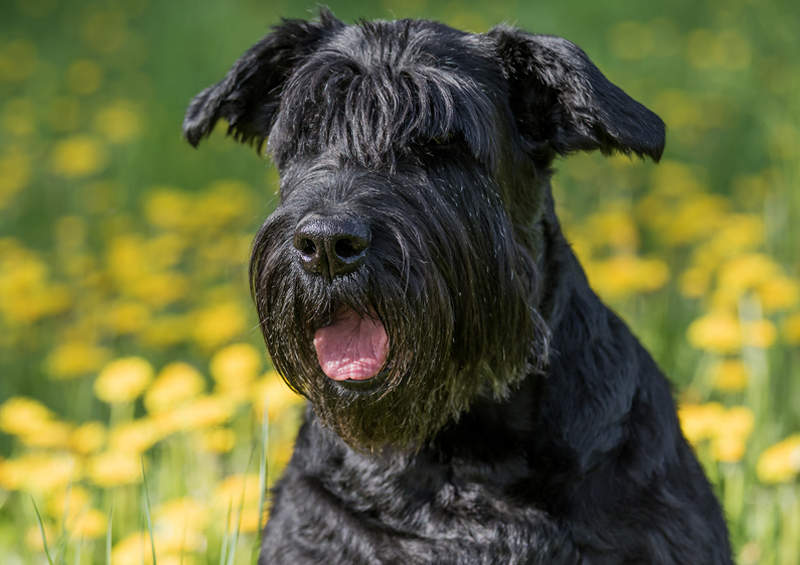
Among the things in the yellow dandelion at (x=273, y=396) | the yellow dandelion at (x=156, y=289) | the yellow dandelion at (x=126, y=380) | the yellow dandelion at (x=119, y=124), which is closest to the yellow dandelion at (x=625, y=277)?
the yellow dandelion at (x=273, y=396)

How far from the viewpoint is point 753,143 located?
259 inches

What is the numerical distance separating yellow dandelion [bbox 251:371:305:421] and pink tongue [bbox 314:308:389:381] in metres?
0.81

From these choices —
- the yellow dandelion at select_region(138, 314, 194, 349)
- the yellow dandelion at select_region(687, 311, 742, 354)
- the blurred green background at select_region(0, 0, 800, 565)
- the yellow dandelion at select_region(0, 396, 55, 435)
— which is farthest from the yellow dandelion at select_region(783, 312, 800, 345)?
the yellow dandelion at select_region(0, 396, 55, 435)

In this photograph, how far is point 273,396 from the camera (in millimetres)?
3199

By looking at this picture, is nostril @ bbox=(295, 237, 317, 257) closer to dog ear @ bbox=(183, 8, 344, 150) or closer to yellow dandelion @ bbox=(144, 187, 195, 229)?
dog ear @ bbox=(183, 8, 344, 150)

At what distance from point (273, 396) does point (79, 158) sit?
298 centimetres

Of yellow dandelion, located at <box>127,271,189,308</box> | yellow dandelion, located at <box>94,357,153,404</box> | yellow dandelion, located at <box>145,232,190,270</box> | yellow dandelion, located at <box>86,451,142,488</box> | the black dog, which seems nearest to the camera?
the black dog

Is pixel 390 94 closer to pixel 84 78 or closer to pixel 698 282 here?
pixel 698 282

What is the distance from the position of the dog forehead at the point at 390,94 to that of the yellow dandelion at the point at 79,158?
352 centimetres

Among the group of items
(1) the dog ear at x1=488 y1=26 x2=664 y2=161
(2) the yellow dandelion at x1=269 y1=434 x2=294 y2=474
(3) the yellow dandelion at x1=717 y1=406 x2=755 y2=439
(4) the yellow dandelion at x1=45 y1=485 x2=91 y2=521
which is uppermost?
(1) the dog ear at x1=488 y1=26 x2=664 y2=161

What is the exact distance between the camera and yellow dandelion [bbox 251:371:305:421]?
321cm

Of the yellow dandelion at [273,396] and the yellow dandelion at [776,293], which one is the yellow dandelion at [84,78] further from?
the yellow dandelion at [776,293]

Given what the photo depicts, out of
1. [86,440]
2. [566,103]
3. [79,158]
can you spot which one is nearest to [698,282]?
[566,103]

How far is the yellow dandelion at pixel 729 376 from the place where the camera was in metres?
3.50
